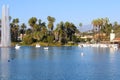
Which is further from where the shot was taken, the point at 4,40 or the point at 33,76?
the point at 4,40

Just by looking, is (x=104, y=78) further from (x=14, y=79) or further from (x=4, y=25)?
(x=4, y=25)

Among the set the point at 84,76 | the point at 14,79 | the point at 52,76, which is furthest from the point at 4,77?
the point at 84,76

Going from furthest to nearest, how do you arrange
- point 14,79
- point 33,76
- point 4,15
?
point 4,15 → point 33,76 → point 14,79

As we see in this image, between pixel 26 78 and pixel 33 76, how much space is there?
260 centimetres

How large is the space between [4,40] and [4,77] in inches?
5331

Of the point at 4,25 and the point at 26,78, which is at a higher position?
the point at 4,25

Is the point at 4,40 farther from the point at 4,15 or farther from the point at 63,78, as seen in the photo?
the point at 63,78

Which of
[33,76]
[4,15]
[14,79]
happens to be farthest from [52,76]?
[4,15]

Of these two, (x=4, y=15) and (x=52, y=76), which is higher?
(x=4, y=15)

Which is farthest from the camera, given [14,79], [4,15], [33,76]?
[4,15]

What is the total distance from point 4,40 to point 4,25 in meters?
7.11

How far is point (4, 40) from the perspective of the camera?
186 metres

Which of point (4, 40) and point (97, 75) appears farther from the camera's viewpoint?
point (4, 40)

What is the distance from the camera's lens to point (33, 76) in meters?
53.9
